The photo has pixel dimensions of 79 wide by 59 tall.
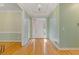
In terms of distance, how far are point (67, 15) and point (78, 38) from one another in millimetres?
1355

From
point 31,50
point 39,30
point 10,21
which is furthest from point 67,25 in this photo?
point 10,21

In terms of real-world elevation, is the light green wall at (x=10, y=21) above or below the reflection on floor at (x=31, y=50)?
above

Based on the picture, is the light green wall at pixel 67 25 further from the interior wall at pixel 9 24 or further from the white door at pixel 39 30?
the interior wall at pixel 9 24

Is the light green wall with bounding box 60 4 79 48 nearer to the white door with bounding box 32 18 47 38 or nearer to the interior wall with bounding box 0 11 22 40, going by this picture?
the white door with bounding box 32 18 47 38

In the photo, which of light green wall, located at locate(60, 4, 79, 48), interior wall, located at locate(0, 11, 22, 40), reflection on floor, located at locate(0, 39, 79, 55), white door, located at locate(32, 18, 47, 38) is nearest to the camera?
reflection on floor, located at locate(0, 39, 79, 55)

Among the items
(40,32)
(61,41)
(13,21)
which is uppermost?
(13,21)

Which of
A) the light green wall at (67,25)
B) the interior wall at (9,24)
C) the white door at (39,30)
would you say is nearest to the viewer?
the interior wall at (9,24)

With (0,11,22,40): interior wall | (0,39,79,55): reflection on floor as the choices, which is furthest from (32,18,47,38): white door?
(0,11,22,40): interior wall

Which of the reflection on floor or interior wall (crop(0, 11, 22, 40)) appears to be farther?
interior wall (crop(0, 11, 22, 40))

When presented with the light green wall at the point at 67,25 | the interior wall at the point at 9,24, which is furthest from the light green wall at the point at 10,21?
the light green wall at the point at 67,25

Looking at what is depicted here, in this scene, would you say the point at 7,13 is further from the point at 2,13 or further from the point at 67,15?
the point at 67,15

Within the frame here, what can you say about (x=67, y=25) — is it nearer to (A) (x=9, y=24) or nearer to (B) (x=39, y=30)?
(B) (x=39, y=30)

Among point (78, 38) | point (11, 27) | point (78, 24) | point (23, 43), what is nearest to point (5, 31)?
point (11, 27)

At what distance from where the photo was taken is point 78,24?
10.2 ft
